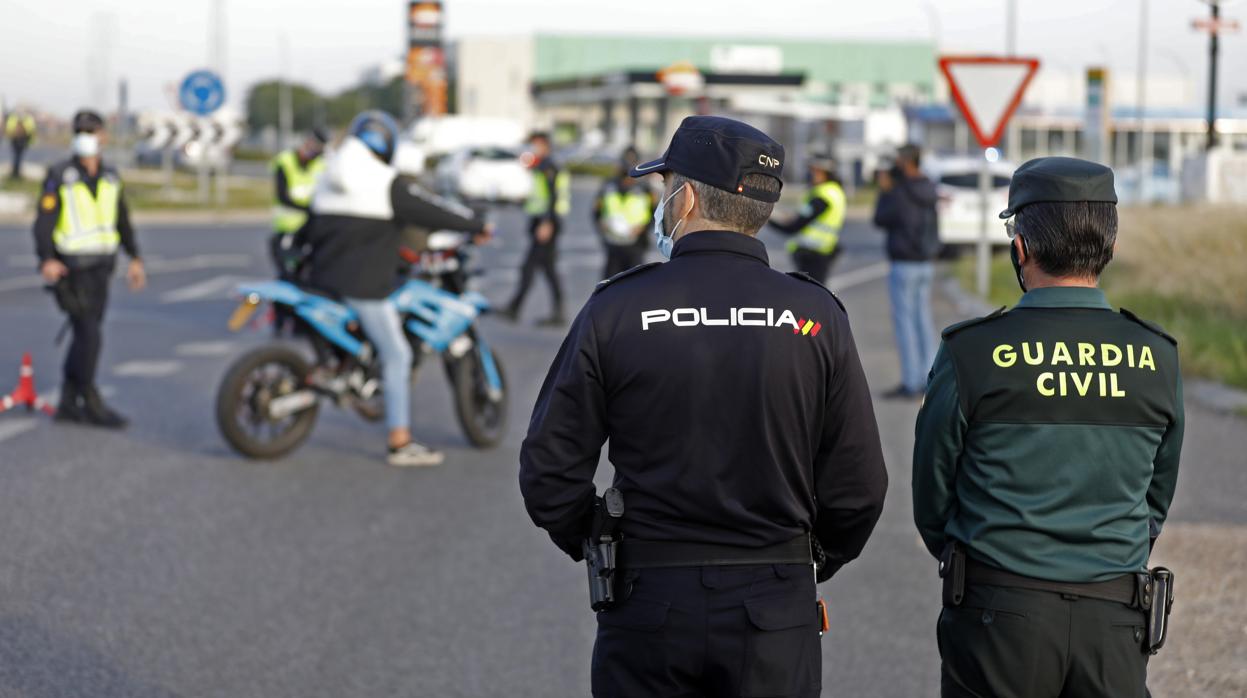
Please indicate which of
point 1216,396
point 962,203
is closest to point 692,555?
point 1216,396

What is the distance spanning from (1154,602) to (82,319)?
857 cm

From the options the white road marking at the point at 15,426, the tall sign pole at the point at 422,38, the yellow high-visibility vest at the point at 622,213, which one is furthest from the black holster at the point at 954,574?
the tall sign pole at the point at 422,38

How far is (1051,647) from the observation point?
326 cm

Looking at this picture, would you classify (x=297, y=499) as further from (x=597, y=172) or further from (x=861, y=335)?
(x=597, y=172)

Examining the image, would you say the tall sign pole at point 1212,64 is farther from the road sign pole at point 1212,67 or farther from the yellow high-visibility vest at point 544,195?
the yellow high-visibility vest at point 544,195

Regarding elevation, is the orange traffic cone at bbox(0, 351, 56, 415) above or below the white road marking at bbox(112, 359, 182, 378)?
above

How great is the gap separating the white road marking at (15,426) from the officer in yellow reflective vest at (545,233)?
716cm

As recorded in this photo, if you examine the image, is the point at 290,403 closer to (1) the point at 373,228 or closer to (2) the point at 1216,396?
(1) the point at 373,228

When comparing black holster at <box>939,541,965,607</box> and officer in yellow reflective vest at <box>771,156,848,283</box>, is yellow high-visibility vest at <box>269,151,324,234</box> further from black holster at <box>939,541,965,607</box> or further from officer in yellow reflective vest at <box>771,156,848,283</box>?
black holster at <box>939,541,965,607</box>

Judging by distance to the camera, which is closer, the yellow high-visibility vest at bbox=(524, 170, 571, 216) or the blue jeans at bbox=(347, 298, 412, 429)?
the blue jeans at bbox=(347, 298, 412, 429)

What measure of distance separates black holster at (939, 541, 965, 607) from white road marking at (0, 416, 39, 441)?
7840 mm

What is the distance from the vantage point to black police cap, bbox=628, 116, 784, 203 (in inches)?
130

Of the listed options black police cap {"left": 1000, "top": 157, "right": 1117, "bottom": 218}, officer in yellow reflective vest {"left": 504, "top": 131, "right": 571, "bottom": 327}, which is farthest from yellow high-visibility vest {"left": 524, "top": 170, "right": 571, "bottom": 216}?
black police cap {"left": 1000, "top": 157, "right": 1117, "bottom": 218}

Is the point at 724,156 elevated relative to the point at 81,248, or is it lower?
elevated
